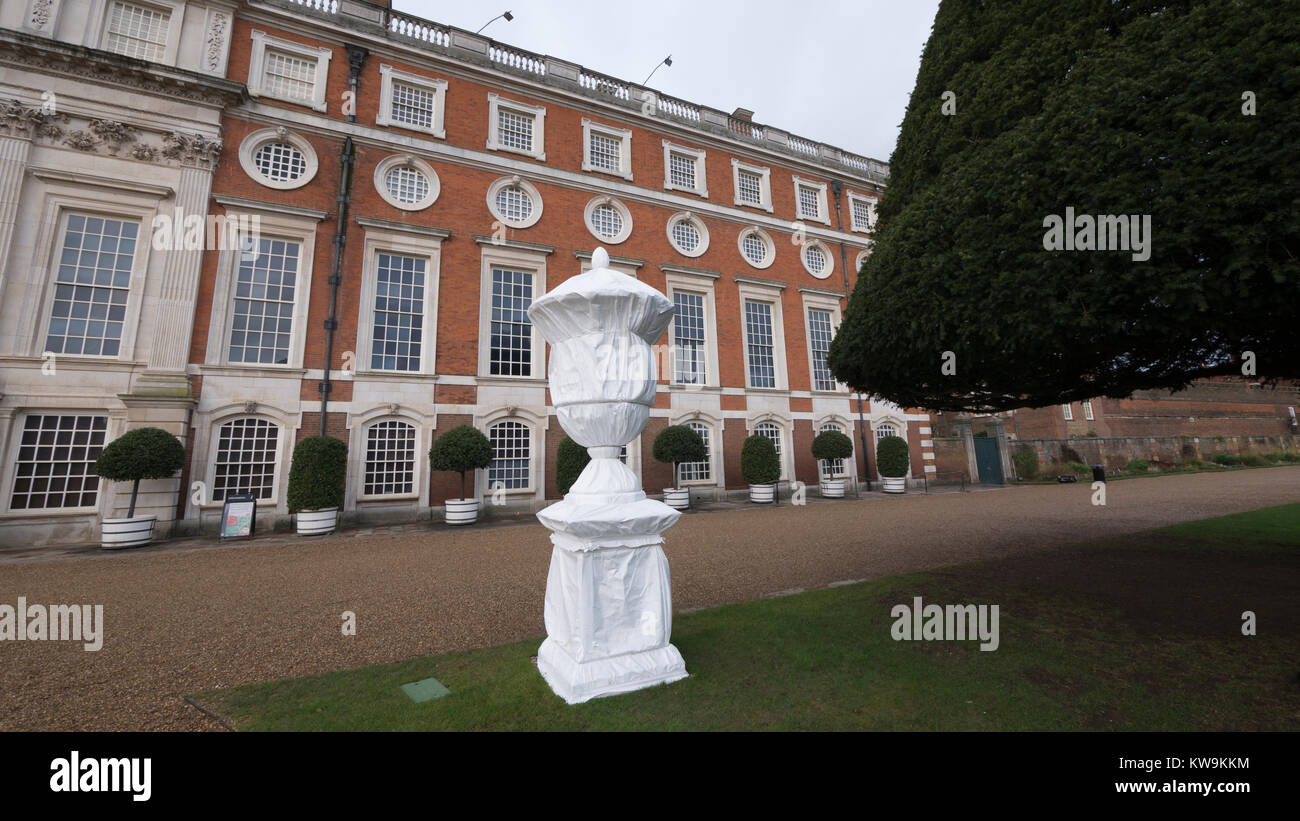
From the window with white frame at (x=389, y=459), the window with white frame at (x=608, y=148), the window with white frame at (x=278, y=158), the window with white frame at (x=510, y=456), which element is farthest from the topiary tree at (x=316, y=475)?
the window with white frame at (x=608, y=148)

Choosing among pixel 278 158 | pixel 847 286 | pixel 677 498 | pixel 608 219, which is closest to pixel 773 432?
pixel 677 498

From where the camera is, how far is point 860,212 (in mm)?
22969

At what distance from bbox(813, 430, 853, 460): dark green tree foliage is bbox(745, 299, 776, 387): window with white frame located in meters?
2.86

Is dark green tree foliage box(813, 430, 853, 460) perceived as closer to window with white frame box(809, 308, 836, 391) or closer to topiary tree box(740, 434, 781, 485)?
topiary tree box(740, 434, 781, 485)

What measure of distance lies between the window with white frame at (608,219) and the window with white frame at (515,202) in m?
1.81

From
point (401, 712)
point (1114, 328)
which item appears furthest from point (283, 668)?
point (1114, 328)

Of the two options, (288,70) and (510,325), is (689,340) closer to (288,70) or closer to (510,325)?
(510,325)

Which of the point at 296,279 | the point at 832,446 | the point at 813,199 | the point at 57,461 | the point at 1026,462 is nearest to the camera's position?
the point at 57,461

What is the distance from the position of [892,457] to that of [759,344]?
679 centimetres

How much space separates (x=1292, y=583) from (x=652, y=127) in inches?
778

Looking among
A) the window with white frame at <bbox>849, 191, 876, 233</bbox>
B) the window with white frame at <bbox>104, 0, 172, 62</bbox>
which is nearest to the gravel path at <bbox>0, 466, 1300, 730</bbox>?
the window with white frame at <bbox>104, 0, 172, 62</bbox>

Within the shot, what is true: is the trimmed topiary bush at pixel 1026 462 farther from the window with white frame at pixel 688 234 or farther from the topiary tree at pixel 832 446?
the window with white frame at pixel 688 234

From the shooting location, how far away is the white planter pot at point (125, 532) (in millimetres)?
9938
